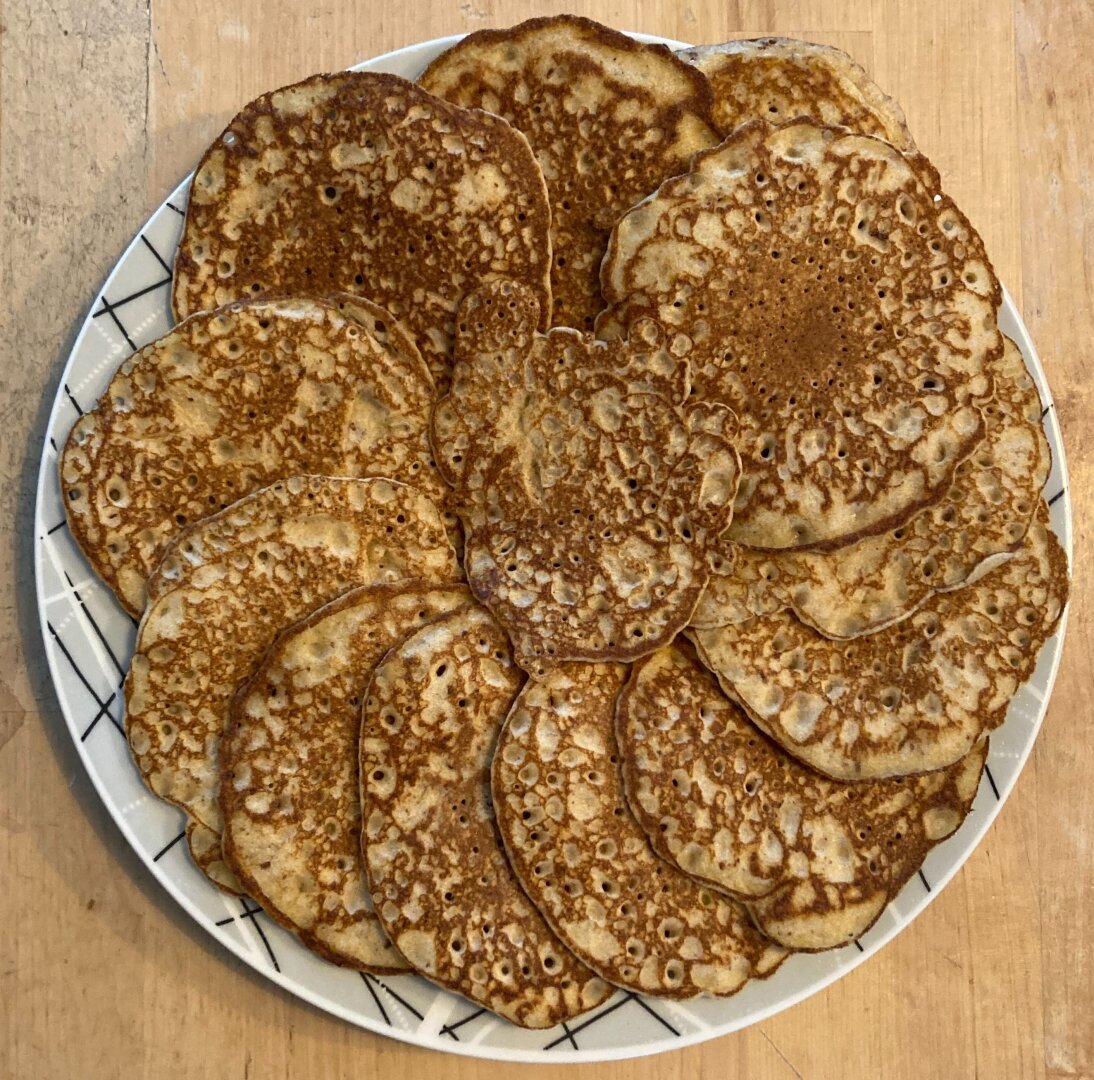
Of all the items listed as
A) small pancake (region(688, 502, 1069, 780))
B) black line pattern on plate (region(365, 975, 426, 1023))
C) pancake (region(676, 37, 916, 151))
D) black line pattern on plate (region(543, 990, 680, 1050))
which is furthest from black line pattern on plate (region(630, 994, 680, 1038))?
pancake (region(676, 37, 916, 151))

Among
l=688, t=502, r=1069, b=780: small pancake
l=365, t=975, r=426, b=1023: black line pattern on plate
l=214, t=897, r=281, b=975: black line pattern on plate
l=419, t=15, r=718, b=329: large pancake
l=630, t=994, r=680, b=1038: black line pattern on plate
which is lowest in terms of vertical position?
l=630, t=994, r=680, b=1038: black line pattern on plate

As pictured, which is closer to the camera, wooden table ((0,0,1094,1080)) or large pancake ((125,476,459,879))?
large pancake ((125,476,459,879))

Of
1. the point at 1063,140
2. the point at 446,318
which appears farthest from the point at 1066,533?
the point at 446,318

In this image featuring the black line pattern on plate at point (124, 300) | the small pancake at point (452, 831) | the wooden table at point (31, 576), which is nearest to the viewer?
the small pancake at point (452, 831)

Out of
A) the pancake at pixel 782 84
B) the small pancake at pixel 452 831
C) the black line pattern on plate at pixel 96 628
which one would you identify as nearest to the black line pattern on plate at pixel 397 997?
the small pancake at pixel 452 831

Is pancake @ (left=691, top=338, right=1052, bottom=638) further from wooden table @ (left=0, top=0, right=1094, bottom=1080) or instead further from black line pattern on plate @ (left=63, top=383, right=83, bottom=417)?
black line pattern on plate @ (left=63, top=383, right=83, bottom=417)

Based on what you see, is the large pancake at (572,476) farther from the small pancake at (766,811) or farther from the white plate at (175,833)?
the white plate at (175,833)

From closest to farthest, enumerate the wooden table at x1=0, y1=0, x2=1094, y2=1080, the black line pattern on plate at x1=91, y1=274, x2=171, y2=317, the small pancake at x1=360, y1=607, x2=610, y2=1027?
1. the small pancake at x1=360, y1=607, x2=610, y2=1027
2. the black line pattern on plate at x1=91, y1=274, x2=171, y2=317
3. the wooden table at x1=0, y1=0, x2=1094, y2=1080
